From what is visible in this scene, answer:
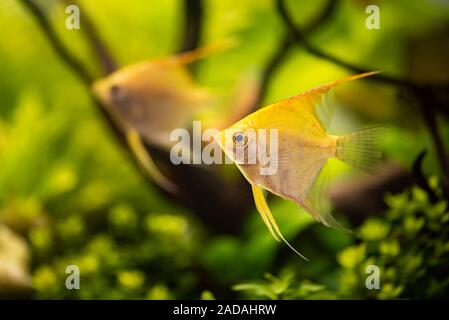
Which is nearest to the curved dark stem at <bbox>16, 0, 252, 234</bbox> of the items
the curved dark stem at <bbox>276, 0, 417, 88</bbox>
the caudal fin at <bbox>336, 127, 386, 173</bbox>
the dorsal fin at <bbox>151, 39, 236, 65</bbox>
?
the dorsal fin at <bbox>151, 39, 236, 65</bbox>

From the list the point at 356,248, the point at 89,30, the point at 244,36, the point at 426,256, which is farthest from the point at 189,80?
the point at 426,256

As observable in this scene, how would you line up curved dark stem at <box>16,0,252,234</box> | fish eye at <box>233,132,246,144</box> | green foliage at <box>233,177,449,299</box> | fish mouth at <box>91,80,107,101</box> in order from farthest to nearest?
curved dark stem at <box>16,0,252,234</box>, fish mouth at <box>91,80,107,101</box>, green foliage at <box>233,177,449,299</box>, fish eye at <box>233,132,246,144</box>

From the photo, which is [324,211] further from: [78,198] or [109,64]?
[78,198]

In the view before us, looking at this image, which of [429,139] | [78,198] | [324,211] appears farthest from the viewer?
[78,198]

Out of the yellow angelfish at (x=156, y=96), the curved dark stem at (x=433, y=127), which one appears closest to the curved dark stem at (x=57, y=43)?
the yellow angelfish at (x=156, y=96)

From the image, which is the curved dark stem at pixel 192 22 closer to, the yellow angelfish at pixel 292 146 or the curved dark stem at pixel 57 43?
the curved dark stem at pixel 57 43

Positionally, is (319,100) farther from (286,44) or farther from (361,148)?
(286,44)

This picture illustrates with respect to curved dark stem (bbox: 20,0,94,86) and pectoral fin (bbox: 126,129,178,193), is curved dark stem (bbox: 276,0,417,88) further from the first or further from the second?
curved dark stem (bbox: 20,0,94,86)
